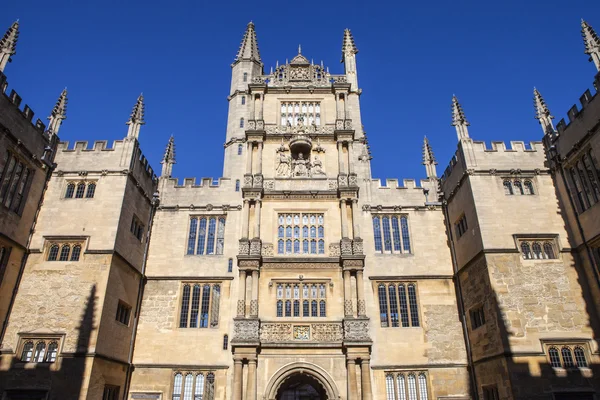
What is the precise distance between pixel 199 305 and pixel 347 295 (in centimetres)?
766

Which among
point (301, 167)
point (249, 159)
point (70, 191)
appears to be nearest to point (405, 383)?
point (301, 167)

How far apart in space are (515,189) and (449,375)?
9551 millimetres

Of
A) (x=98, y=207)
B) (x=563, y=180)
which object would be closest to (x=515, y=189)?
(x=563, y=180)

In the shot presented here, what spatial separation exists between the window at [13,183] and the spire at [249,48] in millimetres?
17126

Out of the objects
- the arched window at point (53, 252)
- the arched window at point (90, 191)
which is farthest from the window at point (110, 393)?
the arched window at point (90, 191)

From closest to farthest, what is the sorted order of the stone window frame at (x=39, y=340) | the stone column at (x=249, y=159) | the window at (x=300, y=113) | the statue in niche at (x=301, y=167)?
the stone window frame at (x=39, y=340), the stone column at (x=249, y=159), the statue in niche at (x=301, y=167), the window at (x=300, y=113)

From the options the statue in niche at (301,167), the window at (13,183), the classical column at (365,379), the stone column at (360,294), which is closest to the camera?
the window at (13,183)

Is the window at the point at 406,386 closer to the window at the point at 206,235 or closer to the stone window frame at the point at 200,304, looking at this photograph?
the stone window frame at the point at 200,304

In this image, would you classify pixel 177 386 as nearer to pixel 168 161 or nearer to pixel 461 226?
pixel 168 161

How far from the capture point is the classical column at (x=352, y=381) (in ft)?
62.0

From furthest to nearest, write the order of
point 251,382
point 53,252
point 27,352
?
point 251,382, point 53,252, point 27,352

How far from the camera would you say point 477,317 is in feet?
63.8

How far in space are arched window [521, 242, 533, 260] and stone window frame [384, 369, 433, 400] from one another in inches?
281

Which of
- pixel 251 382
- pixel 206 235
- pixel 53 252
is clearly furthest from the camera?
pixel 206 235
